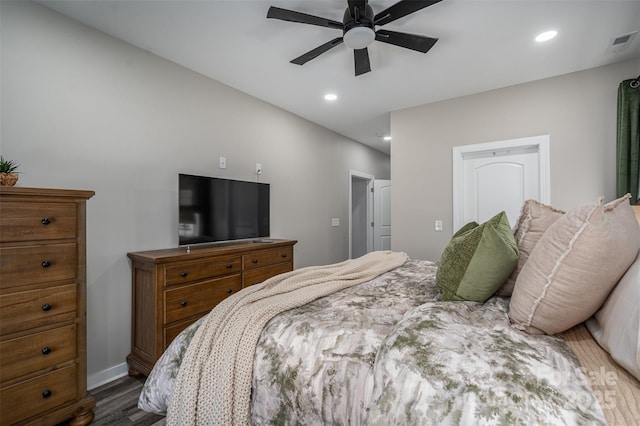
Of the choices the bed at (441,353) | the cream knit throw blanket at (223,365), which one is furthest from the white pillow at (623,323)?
the cream knit throw blanket at (223,365)

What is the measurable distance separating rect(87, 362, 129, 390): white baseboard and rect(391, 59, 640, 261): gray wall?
312cm

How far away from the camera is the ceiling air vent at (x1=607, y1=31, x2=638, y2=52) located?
2.32 meters

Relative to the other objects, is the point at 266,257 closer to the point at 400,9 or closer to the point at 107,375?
the point at 107,375

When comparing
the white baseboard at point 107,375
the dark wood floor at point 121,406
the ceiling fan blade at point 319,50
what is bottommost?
the dark wood floor at point 121,406

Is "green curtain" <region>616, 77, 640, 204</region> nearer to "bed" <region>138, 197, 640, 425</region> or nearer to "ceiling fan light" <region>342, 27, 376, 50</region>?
"bed" <region>138, 197, 640, 425</region>

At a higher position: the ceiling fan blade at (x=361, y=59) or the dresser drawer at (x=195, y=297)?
the ceiling fan blade at (x=361, y=59)

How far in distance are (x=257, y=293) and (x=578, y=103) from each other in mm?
3521

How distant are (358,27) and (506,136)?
2.28m

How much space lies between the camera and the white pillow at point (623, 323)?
74 centimetres

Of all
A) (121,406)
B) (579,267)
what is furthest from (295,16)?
(121,406)

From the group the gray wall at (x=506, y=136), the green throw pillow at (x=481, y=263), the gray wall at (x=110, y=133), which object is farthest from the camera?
the gray wall at (x=506, y=136)

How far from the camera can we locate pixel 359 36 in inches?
78.1

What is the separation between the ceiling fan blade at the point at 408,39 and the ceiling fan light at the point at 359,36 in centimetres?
10

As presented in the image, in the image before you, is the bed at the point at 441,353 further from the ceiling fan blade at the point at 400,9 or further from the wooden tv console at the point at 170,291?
the ceiling fan blade at the point at 400,9
